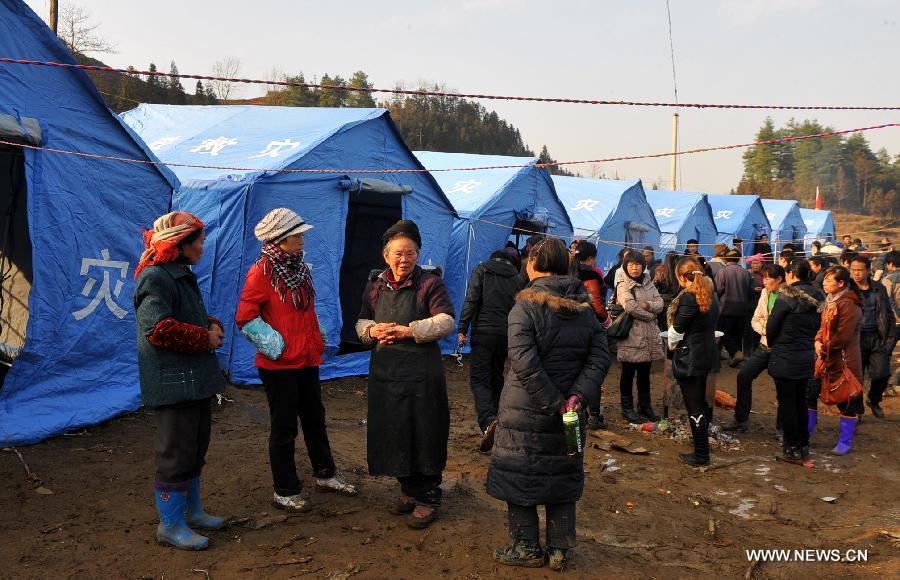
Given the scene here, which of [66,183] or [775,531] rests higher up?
[66,183]

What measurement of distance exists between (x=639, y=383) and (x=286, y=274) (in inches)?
163

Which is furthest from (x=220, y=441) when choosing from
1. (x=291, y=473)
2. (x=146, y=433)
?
(x=291, y=473)

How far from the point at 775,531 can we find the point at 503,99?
3278mm

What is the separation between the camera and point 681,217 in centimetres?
1698

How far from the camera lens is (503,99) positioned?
13.1ft

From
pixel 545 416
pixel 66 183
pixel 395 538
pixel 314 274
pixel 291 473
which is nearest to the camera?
pixel 545 416

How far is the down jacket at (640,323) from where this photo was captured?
6.20m

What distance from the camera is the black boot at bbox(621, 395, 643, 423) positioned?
21.1ft

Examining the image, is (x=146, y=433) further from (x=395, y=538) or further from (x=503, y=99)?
(x=503, y=99)

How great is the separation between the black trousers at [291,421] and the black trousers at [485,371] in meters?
1.66

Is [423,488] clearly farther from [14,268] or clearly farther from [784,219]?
[784,219]

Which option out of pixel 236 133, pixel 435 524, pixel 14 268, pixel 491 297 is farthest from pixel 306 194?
pixel 435 524

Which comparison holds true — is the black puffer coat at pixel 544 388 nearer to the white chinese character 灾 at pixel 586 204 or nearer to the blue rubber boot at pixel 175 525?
the blue rubber boot at pixel 175 525

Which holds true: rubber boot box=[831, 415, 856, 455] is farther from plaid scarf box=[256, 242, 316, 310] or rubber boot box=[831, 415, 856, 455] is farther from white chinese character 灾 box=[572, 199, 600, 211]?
white chinese character 灾 box=[572, 199, 600, 211]
